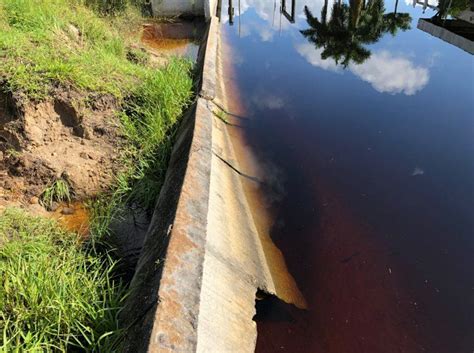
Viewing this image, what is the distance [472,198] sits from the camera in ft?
13.5

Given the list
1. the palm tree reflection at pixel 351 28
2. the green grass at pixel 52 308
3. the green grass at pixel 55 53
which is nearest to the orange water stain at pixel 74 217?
the green grass at pixel 52 308

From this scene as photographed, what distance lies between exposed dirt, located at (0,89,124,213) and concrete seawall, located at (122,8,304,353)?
0.76 m

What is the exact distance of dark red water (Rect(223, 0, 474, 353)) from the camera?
2961 mm

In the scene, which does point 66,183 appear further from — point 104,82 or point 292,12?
point 292,12

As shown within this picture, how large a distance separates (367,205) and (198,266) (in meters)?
2.43

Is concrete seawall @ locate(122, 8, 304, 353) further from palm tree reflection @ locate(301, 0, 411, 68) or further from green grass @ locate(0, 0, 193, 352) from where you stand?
palm tree reflection @ locate(301, 0, 411, 68)

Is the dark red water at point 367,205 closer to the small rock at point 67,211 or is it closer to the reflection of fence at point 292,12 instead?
the small rock at point 67,211

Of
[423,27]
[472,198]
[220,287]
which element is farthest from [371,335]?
[423,27]

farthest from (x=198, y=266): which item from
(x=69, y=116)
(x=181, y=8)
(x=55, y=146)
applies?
(x=181, y=8)

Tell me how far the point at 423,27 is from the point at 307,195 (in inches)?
272

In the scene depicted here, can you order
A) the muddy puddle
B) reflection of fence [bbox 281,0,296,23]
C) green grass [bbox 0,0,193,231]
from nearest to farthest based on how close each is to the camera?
green grass [bbox 0,0,193,231]
the muddy puddle
reflection of fence [bbox 281,0,296,23]

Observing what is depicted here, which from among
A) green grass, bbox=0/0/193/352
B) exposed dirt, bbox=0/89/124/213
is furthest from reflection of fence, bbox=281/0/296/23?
exposed dirt, bbox=0/89/124/213

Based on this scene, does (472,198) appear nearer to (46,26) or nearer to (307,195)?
(307,195)

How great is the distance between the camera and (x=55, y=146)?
3.85 meters
